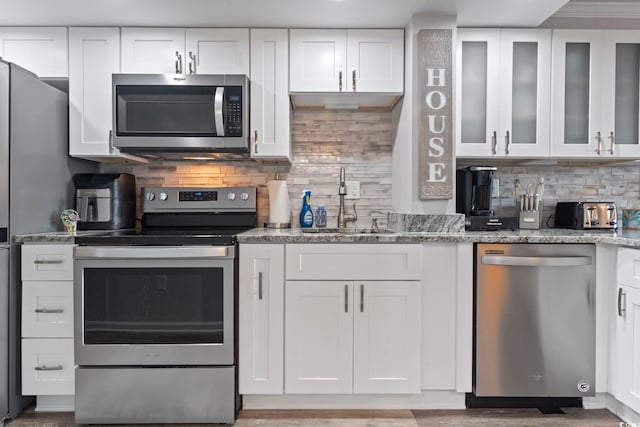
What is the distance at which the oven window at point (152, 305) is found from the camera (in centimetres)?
214

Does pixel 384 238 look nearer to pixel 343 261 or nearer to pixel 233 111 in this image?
pixel 343 261

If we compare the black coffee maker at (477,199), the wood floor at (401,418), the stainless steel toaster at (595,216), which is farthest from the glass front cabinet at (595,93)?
the wood floor at (401,418)

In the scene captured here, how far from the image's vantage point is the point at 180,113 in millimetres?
2453

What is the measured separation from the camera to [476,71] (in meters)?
2.59

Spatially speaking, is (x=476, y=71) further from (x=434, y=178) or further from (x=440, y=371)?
(x=440, y=371)

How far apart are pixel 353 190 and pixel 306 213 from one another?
0.35 meters

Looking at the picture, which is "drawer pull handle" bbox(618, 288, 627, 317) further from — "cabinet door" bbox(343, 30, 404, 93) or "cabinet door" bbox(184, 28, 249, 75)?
"cabinet door" bbox(184, 28, 249, 75)

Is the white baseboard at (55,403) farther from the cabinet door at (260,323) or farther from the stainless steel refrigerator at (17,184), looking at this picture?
the cabinet door at (260,323)

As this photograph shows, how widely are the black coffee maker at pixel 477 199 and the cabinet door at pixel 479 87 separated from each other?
0.38ft

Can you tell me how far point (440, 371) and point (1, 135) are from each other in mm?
2442

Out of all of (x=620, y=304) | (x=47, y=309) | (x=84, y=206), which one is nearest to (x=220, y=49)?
(x=84, y=206)

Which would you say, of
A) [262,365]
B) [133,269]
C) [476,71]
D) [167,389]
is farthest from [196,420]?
[476,71]

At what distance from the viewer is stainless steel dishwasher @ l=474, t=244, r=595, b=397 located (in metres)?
2.20

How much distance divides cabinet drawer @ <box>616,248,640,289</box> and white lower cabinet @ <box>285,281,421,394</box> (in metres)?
0.96
